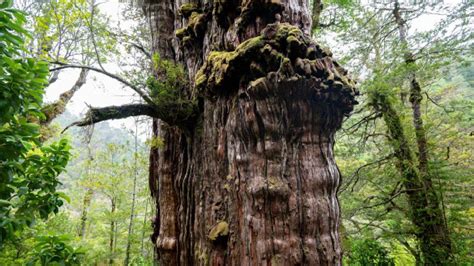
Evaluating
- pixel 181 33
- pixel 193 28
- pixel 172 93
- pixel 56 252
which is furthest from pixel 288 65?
pixel 56 252

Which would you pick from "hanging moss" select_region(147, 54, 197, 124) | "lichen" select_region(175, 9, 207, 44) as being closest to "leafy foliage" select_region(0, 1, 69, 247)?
"hanging moss" select_region(147, 54, 197, 124)

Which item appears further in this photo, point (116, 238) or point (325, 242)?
point (116, 238)

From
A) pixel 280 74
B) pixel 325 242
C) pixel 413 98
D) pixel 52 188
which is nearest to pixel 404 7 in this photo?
pixel 413 98

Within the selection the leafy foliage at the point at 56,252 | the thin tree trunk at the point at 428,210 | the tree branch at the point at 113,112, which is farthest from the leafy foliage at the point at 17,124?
the thin tree trunk at the point at 428,210

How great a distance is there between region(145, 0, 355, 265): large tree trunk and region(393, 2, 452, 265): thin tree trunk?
12.7 feet

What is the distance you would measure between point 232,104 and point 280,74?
540 mm

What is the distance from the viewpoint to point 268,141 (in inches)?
84.4

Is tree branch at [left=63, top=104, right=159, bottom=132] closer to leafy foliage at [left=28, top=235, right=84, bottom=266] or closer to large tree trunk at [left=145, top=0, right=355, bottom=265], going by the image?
large tree trunk at [left=145, top=0, right=355, bottom=265]

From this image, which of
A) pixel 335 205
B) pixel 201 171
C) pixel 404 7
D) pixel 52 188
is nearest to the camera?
pixel 335 205

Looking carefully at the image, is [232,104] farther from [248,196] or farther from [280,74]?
[248,196]

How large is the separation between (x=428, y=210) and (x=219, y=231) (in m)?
Result: 5.04

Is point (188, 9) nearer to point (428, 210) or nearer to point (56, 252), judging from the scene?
point (56, 252)

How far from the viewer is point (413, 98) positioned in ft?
19.5

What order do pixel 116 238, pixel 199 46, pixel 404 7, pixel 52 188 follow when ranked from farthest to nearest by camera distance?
pixel 116 238
pixel 404 7
pixel 199 46
pixel 52 188
